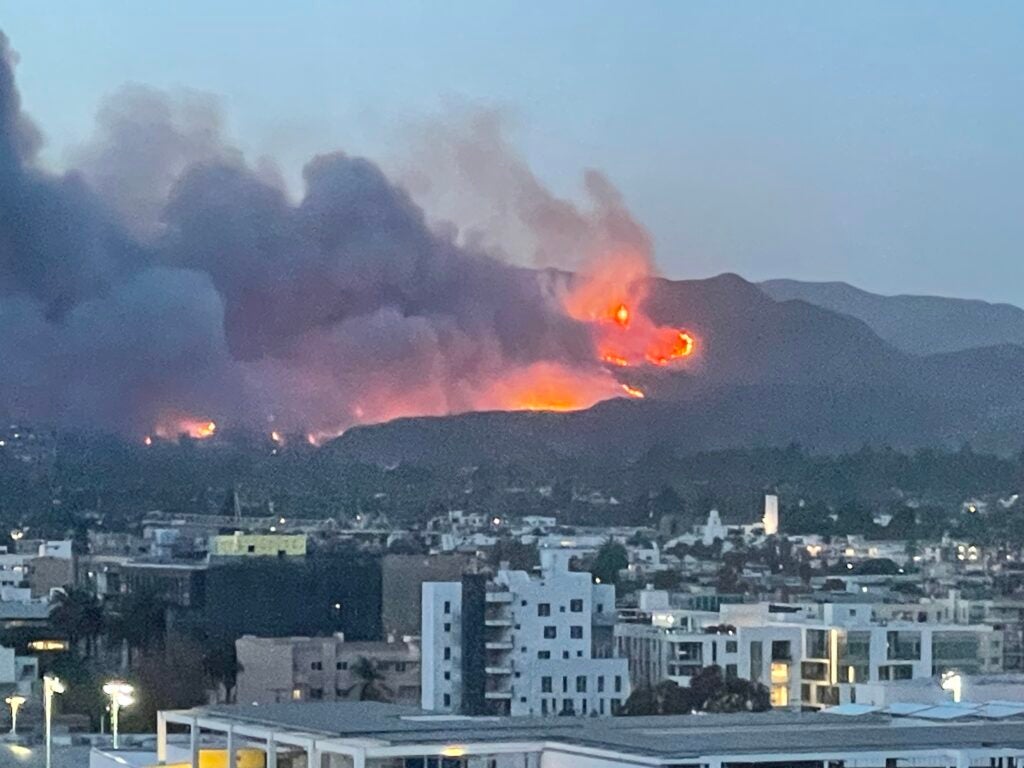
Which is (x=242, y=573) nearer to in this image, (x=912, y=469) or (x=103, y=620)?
(x=103, y=620)

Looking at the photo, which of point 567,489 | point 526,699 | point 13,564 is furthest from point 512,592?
point 567,489

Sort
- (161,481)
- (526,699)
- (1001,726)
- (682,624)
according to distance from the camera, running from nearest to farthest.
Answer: (1001,726) < (526,699) < (682,624) < (161,481)

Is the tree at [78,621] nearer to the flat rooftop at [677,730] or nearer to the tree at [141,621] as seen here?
the tree at [141,621]

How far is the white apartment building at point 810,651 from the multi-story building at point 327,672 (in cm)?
305

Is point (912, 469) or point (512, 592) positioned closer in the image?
point (512, 592)

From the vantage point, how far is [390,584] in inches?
2168

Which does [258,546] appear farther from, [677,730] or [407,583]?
[677,730]

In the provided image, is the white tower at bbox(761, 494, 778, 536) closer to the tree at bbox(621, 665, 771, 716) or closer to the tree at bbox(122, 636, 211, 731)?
the tree at bbox(122, 636, 211, 731)

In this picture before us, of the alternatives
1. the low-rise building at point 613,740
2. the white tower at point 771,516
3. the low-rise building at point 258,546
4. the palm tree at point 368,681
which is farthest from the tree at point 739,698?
the white tower at point 771,516

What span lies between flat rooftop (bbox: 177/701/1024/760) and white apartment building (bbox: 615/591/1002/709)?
15.4 m

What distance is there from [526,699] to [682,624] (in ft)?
22.8

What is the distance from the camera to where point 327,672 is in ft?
148

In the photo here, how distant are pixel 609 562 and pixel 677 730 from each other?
46821 mm

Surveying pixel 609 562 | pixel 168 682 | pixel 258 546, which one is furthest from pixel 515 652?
pixel 609 562
